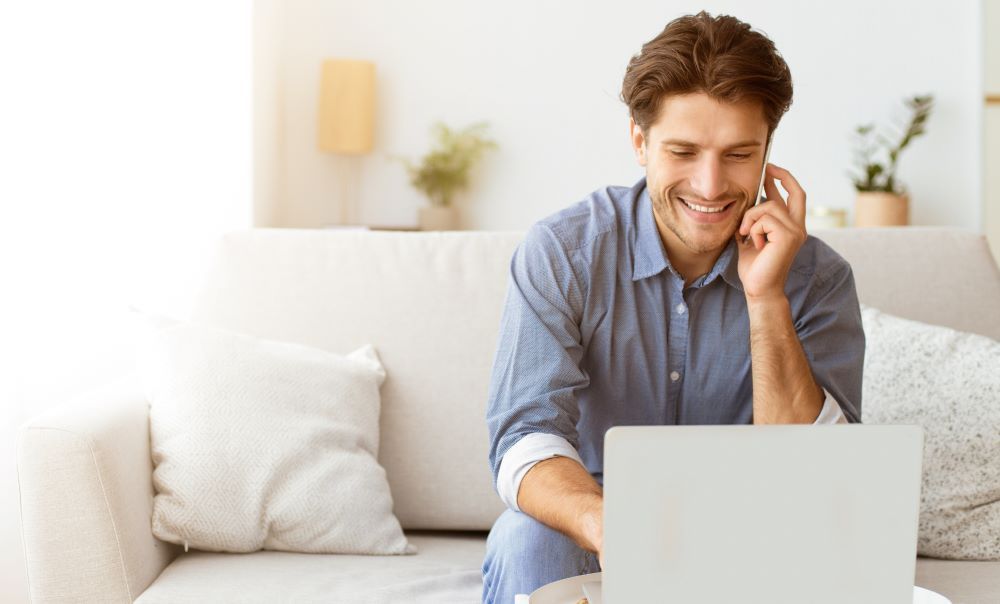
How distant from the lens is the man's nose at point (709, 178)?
1.52 meters

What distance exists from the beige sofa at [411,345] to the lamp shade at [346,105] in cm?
140

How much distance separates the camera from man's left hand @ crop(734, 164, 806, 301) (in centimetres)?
158

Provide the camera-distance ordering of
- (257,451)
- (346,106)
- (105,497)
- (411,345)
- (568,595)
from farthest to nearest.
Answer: (346,106), (411,345), (257,451), (105,497), (568,595)

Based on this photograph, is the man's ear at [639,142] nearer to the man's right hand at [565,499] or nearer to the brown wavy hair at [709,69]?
the brown wavy hair at [709,69]

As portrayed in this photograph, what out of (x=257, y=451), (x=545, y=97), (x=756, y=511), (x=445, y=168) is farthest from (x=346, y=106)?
(x=756, y=511)

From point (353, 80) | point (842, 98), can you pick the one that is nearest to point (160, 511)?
point (353, 80)

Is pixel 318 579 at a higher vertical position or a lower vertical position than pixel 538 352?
lower

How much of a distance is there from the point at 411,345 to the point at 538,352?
0.60 m

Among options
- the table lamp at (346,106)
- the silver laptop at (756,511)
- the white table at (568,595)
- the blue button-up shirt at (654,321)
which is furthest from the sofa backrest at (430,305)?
the table lamp at (346,106)

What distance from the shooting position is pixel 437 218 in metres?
3.65

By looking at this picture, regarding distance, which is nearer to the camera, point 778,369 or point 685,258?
point 778,369

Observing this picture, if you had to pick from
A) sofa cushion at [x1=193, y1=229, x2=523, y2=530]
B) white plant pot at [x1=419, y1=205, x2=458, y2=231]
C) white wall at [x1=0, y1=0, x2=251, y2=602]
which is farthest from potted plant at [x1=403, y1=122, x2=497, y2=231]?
sofa cushion at [x1=193, y1=229, x2=523, y2=530]

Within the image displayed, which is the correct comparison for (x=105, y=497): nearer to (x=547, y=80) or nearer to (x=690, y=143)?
(x=690, y=143)

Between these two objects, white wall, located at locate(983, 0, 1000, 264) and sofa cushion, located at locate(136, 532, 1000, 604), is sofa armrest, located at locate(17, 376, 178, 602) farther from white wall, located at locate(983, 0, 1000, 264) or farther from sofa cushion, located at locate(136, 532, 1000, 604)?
white wall, located at locate(983, 0, 1000, 264)
